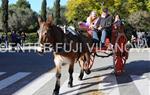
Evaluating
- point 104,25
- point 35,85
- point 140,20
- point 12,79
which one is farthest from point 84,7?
point 35,85

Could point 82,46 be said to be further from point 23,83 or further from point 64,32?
point 23,83

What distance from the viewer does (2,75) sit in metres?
15.1

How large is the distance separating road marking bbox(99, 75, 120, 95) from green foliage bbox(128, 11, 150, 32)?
1648 inches

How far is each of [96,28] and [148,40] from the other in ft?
82.8

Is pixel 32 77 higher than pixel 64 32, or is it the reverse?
pixel 64 32

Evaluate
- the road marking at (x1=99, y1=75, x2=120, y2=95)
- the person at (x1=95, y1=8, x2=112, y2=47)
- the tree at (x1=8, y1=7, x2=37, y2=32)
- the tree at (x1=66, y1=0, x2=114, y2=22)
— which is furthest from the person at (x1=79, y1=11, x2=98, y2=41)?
the tree at (x1=8, y1=7, x2=37, y2=32)

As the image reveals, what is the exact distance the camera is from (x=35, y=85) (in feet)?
41.6

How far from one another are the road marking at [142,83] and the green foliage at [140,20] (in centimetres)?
4153

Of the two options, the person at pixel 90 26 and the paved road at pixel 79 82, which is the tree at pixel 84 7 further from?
the person at pixel 90 26

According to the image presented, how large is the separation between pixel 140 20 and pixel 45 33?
1886 inches

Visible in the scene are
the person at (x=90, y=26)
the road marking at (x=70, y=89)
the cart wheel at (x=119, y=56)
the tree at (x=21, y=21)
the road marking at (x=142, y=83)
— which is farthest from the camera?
the tree at (x=21, y=21)

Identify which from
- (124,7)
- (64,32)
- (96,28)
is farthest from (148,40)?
(64,32)

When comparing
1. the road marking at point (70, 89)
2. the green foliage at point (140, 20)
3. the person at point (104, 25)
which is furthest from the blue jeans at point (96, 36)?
the green foliage at point (140, 20)

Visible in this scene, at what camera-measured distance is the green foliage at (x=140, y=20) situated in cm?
5584
